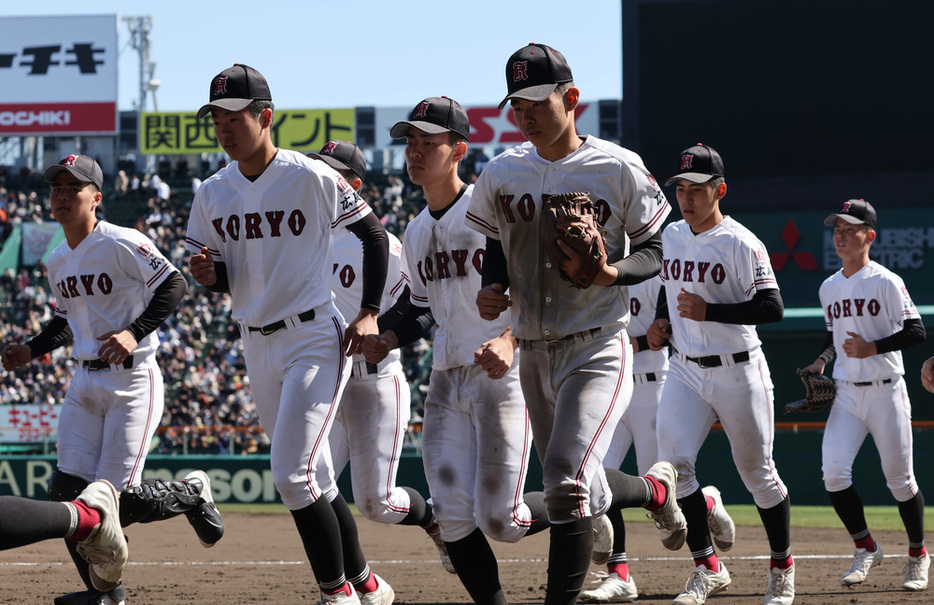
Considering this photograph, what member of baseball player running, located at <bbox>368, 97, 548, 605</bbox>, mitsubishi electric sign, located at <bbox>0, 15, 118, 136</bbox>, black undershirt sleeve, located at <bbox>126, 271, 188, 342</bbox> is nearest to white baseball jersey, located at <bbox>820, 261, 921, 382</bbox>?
baseball player running, located at <bbox>368, 97, 548, 605</bbox>

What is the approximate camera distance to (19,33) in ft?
121

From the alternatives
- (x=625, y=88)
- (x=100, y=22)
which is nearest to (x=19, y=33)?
(x=100, y=22)

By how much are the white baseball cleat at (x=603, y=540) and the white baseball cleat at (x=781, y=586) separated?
913 mm

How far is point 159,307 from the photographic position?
566 centimetres

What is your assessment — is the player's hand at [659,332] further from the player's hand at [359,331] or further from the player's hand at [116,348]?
the player's hand at [116,348]

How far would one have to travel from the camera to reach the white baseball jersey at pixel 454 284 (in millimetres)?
4867

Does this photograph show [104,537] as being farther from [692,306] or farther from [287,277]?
[692,306]

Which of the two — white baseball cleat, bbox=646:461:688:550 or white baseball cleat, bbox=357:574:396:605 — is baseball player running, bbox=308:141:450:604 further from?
white baseball cleat, bbox=646:461:688:550

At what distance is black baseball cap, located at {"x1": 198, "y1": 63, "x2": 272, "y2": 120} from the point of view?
16.1ft

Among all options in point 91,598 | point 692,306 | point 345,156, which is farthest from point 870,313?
point 91,598

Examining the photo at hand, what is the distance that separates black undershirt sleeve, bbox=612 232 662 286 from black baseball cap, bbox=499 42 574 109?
0.67 metres

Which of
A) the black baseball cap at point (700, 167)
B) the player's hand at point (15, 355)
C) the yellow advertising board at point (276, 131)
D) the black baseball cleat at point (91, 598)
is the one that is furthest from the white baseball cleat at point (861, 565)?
the yellow advertising board at point (276, 131)

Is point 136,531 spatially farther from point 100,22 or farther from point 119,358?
point 100,22

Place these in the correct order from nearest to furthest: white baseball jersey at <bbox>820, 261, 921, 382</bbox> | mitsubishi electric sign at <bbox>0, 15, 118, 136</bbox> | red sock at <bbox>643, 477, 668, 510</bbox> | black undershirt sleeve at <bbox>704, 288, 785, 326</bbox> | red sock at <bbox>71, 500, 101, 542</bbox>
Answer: red sock at <bbox>71, 500, 101, 542</bbox>
red sock at <bbox>643, 477, 668, 510</bbox>
black undershirt sleeve at <bbox>704, 288, 785, 326</bbox>
white baseball jersey at <bbox>820, 261, 921, 382</bbox>
mitsubishi electric sign at <bbox>0, 15, 118, 136</bbox>
